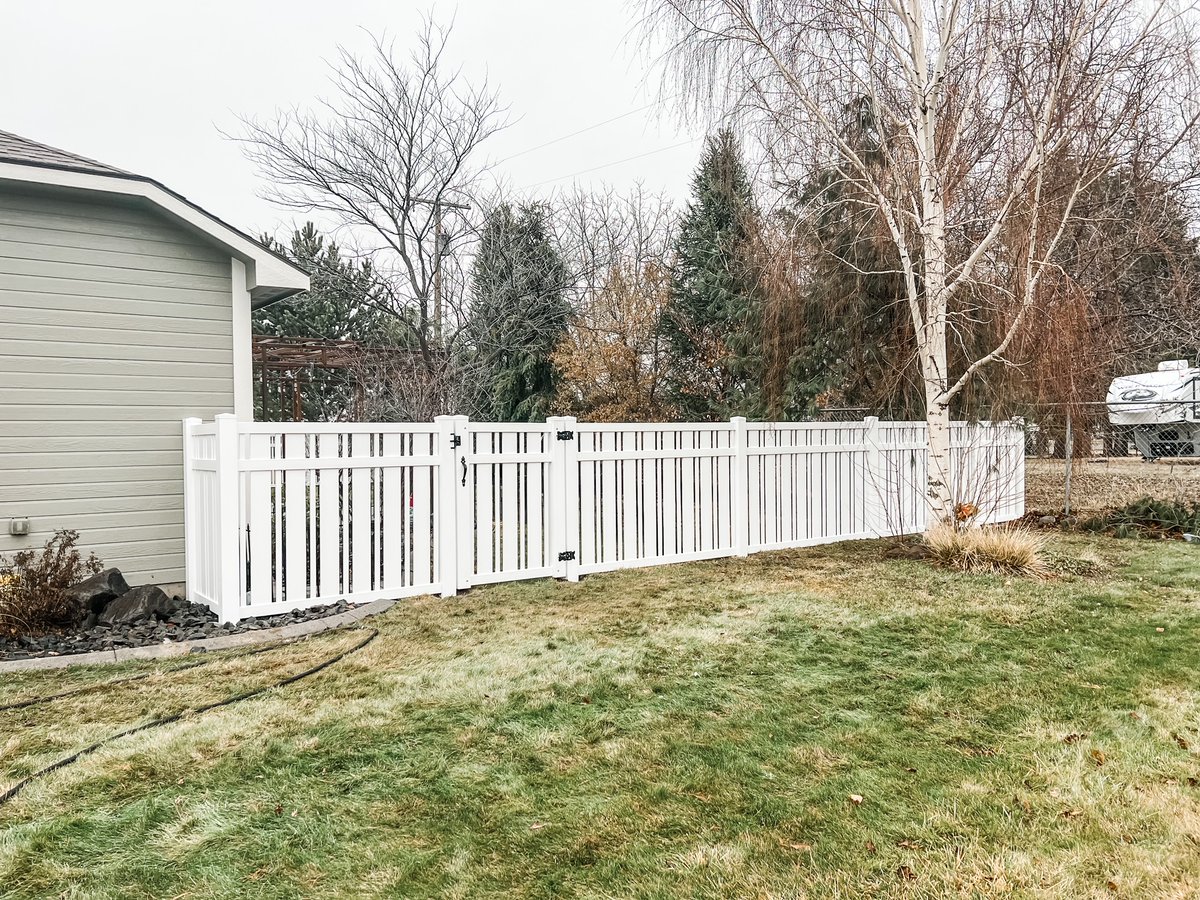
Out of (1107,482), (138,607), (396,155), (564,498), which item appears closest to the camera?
(138,607)

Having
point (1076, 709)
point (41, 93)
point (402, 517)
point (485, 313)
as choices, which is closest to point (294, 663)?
point (402, 517)

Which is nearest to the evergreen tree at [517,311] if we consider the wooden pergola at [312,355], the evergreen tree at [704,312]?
the wooden pergola at [312,355]

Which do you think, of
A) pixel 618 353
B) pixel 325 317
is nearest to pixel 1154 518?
pixel 618 353

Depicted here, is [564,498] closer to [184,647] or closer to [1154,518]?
[184,647]

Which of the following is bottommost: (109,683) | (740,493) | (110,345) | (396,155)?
(109,683)

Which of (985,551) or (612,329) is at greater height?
(612,329)

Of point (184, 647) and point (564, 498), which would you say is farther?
point (564, 498)

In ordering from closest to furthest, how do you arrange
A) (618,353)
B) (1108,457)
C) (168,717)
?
1. (168,717)
2. (1108,457)
3. (618,353)

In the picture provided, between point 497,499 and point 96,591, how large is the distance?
257 cm

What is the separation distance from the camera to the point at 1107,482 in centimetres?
980

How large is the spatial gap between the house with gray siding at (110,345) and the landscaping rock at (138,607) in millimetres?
675

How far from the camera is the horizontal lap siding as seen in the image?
4910 mm

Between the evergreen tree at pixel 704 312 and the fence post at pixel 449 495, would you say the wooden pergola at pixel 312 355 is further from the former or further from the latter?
the fence post at pixel 449 495

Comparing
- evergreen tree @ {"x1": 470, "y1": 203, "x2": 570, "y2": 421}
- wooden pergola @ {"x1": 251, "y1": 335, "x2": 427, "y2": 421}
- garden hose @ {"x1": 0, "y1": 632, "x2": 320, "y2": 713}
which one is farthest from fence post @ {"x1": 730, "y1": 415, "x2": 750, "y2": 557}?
evergreen tree @ {"x1": 470, "y1": 203, "x2": 570, "y2": 421}
